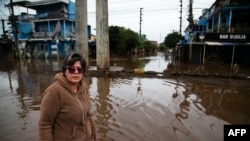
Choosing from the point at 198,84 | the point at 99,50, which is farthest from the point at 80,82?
the point at 99,50

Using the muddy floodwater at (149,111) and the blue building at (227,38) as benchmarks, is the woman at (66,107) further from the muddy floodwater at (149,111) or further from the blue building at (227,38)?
the blue building at (227,38)

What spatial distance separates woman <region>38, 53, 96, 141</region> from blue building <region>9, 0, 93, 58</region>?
2853 cm

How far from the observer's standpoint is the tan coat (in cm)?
187

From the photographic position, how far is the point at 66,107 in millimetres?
1955

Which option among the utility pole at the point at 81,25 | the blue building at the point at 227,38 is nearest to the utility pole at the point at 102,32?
the utility pole at the point at 81,25

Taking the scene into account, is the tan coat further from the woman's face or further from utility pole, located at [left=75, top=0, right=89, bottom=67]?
utility pole, located at [left=75, top=0, right=89, bottom=67]

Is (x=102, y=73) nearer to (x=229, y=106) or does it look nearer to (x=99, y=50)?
(x=99, y=50)

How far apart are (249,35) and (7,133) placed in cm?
1826

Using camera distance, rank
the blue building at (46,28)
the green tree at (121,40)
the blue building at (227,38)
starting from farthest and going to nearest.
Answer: the green tree at (121,40), the blue building at (46,28), the blue building at (227,38)

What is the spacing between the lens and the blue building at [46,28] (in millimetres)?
29766

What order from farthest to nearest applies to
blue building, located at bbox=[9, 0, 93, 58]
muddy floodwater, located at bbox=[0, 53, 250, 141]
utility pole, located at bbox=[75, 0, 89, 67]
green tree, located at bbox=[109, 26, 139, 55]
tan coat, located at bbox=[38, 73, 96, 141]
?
green tree, located at bbox=[109, 26, 139, 55]
blue building, located at bbox=[9, 0, 93, 58]
utility pole, located at bbox=[75, 0, 89, 67]
muddy floodwater, located at bbox=[0, 53, 250, 141]
tan coat, located at bbox=[38, 73, 96, 141]

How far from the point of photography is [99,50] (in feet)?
48.7

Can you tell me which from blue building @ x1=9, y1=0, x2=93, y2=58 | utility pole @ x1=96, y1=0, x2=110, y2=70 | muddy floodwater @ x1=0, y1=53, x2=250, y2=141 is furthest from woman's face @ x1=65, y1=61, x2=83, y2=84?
blue building @ x1=9, y1=0, x2=93, y2=58

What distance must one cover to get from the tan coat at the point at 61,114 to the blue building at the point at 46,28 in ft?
94.0
